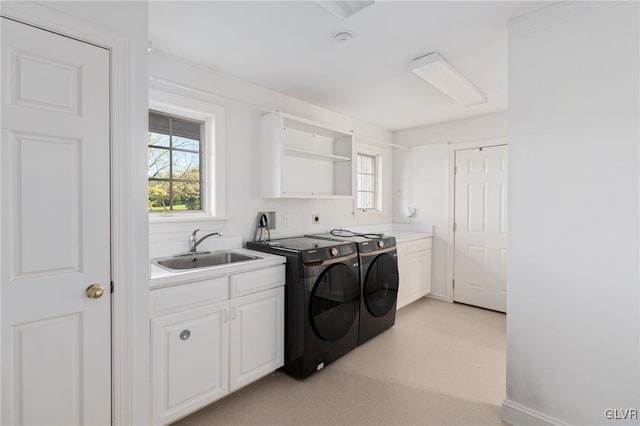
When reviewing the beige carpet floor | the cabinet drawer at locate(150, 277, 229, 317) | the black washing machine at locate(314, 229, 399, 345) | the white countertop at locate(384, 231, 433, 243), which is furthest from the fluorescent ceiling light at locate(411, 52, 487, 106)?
the beige carpet floor

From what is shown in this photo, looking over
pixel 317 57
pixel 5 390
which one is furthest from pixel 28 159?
pixel 317 57

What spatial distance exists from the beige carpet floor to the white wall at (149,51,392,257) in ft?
3.90

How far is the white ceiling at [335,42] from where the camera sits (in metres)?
1.73

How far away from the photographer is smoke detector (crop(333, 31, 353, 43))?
1961mm

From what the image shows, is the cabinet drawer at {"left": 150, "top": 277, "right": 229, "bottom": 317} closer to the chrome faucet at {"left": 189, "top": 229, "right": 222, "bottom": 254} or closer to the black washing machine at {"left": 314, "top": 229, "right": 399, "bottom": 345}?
the chrome faucet at {"left": 189, "top": 229, "right": 222, "bottom": 254}

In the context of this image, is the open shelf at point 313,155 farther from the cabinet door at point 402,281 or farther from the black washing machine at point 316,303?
the cabinet door at point 402,281

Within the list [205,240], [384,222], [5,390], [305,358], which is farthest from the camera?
Answer: [384,222]

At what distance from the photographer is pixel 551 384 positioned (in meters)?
1.71

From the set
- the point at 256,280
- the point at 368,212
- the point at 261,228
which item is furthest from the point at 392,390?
the point at 368,212

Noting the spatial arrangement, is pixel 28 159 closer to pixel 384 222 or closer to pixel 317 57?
pixel 317 57

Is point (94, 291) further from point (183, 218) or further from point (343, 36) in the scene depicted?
point (343, 36)

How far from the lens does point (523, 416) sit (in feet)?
5.85

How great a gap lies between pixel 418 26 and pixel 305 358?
229 centimetres

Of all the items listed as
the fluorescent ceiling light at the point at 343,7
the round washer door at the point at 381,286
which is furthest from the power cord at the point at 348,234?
the fluorescent ceiling light at the point at 343,7
